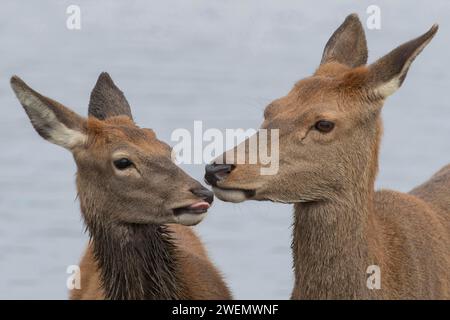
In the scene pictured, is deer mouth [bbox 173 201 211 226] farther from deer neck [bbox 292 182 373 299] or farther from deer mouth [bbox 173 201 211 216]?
deer neck [bbox 292 182 373 299]

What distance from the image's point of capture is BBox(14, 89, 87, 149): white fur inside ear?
1158 cm

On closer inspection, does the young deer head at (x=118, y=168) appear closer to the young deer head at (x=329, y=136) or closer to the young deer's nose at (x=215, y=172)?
the young deer's nose at (x=215, y=172)

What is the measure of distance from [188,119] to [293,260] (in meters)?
10.5

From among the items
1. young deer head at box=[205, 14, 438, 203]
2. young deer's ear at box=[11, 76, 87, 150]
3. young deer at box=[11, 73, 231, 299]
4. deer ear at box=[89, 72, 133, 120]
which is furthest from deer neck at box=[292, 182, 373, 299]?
deer ear at box=[89, 72, 133, 120]

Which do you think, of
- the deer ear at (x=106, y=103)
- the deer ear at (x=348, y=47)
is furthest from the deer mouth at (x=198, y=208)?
the deer ear at (x=348, y=47)

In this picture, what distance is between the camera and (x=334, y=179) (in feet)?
36.5

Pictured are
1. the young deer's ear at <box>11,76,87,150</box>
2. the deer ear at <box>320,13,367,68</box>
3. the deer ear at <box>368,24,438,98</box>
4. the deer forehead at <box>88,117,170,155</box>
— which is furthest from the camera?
the deer ear at <box>320,13,367,68</box>

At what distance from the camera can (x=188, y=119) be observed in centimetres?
2181

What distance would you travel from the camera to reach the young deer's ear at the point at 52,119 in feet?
38.0

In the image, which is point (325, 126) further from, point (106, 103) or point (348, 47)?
point (106, 103)

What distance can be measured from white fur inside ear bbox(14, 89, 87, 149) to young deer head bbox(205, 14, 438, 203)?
1.56 meters

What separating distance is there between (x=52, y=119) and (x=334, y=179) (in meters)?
2.46

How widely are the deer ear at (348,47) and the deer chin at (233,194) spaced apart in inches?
85.3
